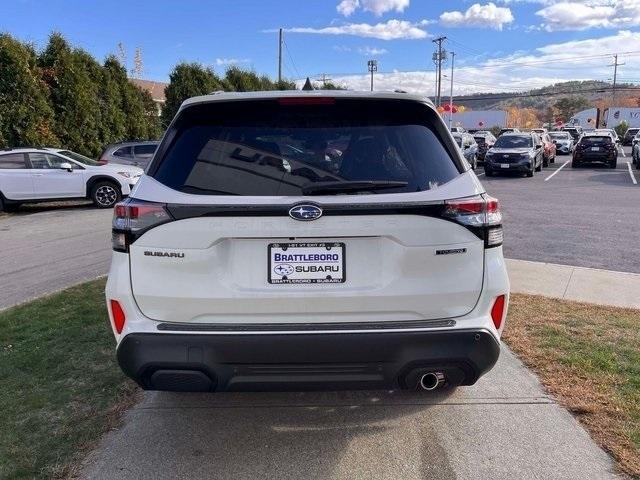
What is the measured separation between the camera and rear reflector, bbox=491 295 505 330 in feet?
9.81

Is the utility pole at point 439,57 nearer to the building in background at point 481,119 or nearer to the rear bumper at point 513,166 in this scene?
the building in background at point 481,119

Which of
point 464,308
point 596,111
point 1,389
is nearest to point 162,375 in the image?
point 464,308

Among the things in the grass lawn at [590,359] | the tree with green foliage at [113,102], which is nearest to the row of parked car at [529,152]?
the tree with green foliage at [113,102]

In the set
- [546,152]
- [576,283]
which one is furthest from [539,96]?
[576,283]

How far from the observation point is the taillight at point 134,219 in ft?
9.30

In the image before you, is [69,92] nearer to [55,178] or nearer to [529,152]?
[55,178]

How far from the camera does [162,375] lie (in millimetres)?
2887

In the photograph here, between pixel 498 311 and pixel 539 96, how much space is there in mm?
158355

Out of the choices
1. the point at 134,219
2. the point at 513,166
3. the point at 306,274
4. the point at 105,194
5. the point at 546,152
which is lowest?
the point at 105,194

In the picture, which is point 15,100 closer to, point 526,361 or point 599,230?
point 599,230

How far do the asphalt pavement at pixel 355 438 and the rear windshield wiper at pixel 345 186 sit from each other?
148 cm

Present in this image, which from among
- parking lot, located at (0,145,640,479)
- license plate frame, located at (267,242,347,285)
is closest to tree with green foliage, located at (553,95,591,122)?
parking lot, located at (0,145,640,479)

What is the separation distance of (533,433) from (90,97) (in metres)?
18.8

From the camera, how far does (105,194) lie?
50.4 feet
